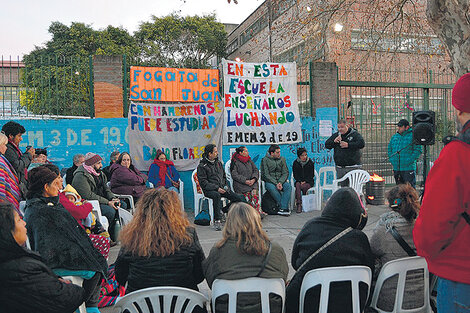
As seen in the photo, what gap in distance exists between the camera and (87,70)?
838cm

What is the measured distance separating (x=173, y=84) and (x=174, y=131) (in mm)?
1044

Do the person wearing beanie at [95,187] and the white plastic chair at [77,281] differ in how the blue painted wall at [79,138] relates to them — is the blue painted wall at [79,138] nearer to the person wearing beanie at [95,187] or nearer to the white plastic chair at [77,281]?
the person wearing beanie at [95,187]

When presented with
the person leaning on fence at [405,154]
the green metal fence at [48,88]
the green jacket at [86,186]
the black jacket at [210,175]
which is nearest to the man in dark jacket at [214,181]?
the black jacket at [210,175]

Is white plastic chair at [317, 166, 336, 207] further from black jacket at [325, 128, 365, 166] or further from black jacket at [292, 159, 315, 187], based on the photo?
black jacket at [325, 128, 365, 166]

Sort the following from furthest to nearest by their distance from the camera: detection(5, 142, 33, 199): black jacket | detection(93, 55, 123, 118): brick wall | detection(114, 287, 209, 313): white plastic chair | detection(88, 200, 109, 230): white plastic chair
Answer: detection(93, 55, 123, 118): brick wall
detection(88, 200, 109, 230): white plastic chair
detection(5, 142, 33, 199): black jacket
detection(114, 287, 209, 313): white plastic chair

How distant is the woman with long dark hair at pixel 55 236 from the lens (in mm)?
3154

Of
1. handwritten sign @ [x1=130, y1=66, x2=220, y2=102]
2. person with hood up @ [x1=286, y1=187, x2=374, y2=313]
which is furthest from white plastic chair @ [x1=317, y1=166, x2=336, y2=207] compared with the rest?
person with hood up @ [x1=286, y1=187, x2=374, y2=313]

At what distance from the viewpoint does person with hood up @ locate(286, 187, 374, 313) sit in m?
2.58

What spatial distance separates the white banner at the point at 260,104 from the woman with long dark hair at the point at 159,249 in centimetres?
607

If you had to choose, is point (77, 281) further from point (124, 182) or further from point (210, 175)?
point (210, 175)

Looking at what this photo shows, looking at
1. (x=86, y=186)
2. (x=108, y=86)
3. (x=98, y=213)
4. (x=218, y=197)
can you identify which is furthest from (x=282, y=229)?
(x=108, y=86)

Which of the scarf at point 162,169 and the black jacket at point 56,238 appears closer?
the black jacket at point 56,238

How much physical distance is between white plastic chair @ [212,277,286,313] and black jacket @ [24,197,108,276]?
133 cm

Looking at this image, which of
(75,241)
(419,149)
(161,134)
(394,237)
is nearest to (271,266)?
(394,237)
